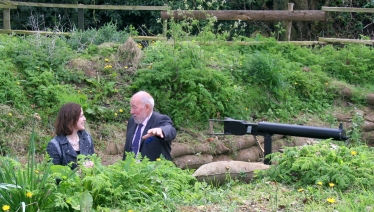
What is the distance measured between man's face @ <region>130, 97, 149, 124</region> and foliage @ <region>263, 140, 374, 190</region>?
1452 mm

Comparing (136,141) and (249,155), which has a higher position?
(136,141)

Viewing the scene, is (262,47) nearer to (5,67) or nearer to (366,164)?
(5,67)

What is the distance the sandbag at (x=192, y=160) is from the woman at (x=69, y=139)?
327cm

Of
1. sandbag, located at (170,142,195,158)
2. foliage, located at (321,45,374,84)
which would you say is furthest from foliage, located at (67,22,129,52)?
foliage, located at (321,45,374,84)

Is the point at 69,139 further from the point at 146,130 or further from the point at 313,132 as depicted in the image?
the point at 313,132

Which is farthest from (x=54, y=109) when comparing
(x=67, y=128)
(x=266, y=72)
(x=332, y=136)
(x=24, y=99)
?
(x=332, y=136)

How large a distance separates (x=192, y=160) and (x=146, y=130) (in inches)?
120

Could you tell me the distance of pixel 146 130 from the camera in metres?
6.71

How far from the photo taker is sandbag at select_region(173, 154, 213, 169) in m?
9.46

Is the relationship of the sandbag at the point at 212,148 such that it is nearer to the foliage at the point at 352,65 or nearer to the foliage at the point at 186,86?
the foliage at the point at 186,86

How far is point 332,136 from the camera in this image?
5594 millimetres

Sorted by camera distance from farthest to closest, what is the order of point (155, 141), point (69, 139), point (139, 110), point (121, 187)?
point (139, 110)
point (155, 141)
point (69, 139)
point (121, 187)

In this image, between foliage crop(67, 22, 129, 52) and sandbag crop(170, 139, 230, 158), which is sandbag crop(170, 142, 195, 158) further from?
foliage crop(67, 22, 129, 52)

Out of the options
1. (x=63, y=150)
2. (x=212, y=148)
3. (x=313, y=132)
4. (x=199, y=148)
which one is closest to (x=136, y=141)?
A: (x=63, y=150)
